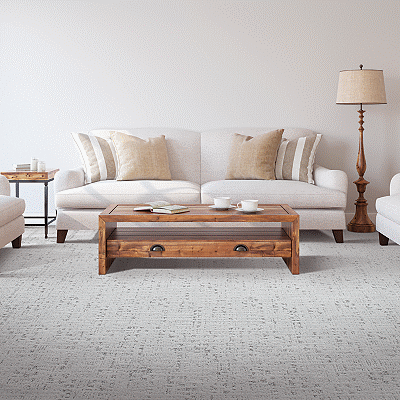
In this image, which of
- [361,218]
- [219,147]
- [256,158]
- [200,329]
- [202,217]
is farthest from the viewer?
[219,147]

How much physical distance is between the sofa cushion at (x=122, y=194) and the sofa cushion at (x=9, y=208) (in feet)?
1.09

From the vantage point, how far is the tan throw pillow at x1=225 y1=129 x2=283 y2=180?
473 cm

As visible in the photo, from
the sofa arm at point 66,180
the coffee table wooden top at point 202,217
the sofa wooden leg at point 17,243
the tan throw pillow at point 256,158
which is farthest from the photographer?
the tan throw pillow at point 256,158

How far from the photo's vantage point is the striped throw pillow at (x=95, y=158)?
4762 mm

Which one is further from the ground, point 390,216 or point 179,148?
point 179,148

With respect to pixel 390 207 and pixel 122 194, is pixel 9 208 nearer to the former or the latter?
pixel 122 194

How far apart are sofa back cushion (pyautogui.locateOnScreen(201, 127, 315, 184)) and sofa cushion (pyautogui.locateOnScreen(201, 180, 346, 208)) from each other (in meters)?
0.64

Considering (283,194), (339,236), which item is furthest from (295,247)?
(339,236)

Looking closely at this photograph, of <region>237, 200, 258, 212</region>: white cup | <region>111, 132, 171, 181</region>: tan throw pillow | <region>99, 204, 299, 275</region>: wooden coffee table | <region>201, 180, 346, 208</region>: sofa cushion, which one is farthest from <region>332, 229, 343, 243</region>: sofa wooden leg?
<region>111, 132, 171, 181</region>: tan throw pillow

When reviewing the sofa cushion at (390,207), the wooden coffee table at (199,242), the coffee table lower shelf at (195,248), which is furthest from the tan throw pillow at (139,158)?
the sofa cushion at (390,207)

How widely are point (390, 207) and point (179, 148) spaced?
2.07 metres

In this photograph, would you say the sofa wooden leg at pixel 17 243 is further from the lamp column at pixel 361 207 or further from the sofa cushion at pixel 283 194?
the lamp column at pixel 361 207

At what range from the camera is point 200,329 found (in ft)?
7.95

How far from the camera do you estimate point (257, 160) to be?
4.73m
